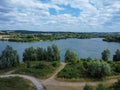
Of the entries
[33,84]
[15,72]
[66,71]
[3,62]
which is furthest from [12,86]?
[3,62]

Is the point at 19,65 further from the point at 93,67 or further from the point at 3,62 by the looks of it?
the point at 93,67

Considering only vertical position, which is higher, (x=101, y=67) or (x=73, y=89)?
(x=101, y=67)

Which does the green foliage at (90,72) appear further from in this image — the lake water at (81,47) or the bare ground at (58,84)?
the lake water at (81,47)

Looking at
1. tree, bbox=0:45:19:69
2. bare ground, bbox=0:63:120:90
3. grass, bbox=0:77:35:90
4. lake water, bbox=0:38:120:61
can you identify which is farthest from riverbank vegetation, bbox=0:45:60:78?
lake water, bbox=0:38:120:61

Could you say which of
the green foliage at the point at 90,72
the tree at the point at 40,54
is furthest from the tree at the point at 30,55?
the green foliage at the point at 90,72

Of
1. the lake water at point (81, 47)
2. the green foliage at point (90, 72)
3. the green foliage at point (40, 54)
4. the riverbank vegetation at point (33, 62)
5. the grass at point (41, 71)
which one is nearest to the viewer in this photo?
Result: the green foliage at point (90, 72)

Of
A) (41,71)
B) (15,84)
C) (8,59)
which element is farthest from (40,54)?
(15,84)

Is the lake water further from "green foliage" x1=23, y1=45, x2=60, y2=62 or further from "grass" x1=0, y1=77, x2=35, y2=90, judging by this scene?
"grass" x1=0, y1=77, x2=35, y2=90

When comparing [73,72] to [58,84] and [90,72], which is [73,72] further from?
[58,84]
